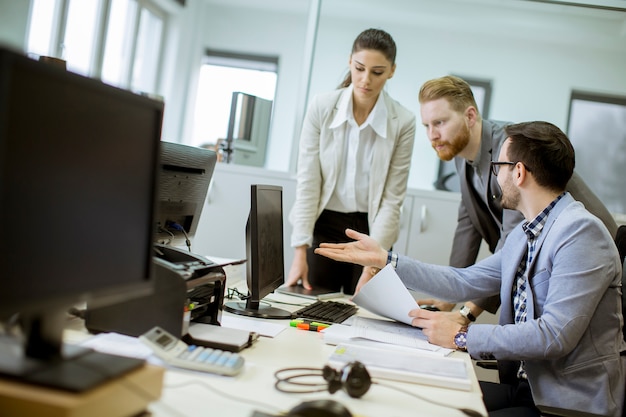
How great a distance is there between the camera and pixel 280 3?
5.89 meters

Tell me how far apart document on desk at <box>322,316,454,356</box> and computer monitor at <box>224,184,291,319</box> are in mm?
215

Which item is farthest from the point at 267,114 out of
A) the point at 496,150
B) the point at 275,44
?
the point at 275,44

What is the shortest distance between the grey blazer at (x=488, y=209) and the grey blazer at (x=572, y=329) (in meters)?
0.51

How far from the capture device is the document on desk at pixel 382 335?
1.61 m

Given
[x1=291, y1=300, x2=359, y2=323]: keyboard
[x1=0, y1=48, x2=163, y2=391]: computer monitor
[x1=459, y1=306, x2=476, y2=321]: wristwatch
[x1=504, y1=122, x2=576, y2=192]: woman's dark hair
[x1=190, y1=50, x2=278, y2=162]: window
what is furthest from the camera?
[x1=190, y1=50, x2=278, y2=162]: window

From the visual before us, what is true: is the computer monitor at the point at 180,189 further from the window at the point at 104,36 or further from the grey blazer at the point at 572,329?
the window at the point at 104,36

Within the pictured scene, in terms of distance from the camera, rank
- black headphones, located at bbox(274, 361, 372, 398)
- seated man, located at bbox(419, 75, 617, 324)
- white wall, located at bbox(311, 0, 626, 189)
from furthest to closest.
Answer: white wall, located at bbox(311, 0, 626, 189) < seated man, located at bbox(419, 75, 617, 324) < black headphones, located at bbox(274, 361, 372, 398)

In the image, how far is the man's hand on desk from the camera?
1.70 metres

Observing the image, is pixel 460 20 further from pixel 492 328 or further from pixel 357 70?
pixel 492 328

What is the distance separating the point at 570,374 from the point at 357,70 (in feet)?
4.83

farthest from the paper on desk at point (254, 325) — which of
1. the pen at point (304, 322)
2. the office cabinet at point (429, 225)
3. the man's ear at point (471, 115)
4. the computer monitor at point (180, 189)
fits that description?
the office cabinet at point (429, 225)

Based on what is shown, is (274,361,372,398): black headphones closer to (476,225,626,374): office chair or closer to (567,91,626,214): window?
(476,225,626,374): office chair

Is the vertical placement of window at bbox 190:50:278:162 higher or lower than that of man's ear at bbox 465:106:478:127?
higher

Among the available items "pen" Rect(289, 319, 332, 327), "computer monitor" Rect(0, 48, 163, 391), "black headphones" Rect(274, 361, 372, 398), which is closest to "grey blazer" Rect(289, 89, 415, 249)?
"pen" Rect(289, 319, 332, 327)
